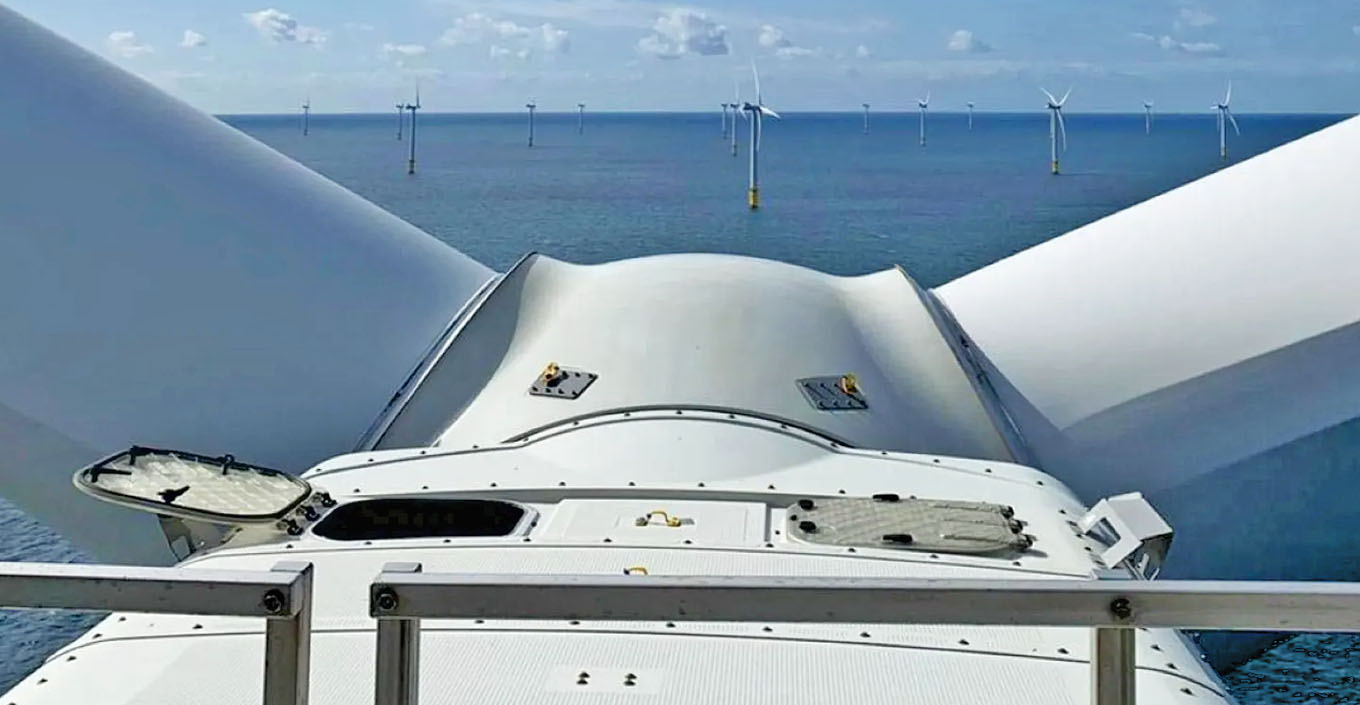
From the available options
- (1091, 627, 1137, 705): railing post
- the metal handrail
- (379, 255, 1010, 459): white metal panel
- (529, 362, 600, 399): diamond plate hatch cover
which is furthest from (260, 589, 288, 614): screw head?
(529, 362, 600, 399): diamond plate hatch cover

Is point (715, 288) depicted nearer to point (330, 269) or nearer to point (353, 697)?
point (330, 269)

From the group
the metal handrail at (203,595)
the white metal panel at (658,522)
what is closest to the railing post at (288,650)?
the metal handrail at (203,595)

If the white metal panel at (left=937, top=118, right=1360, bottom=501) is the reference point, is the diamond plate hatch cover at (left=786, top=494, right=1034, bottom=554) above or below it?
below

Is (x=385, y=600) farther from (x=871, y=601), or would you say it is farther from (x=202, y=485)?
(x=202, y=485)

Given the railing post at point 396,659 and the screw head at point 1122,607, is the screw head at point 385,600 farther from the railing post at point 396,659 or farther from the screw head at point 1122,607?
the screw head at point 1122,607

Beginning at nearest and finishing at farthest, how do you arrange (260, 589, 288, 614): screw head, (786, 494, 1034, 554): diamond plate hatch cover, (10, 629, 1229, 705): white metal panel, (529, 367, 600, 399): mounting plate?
(260, 589, 288, 614): screw head
(10, 629, 1229, 705): white metal panel
(786, 494, 1034, 554): diamond plate hatch cover
(529, 367, 600, 399): mounting plate

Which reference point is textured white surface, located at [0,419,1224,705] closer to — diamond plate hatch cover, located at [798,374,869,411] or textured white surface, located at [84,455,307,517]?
textured white surface, located at [84,455,307,517]

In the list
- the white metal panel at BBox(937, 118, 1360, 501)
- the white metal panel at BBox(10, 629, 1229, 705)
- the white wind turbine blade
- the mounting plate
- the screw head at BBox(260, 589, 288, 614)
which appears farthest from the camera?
the white metal panel at BBox(937, 118, 1360, 501)

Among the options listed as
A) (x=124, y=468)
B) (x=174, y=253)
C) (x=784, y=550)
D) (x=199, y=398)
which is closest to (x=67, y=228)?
(x=174, y=253)
